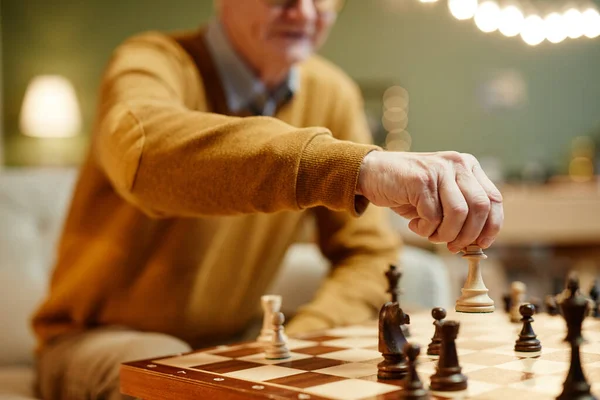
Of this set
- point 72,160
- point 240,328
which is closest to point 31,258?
point 240,328

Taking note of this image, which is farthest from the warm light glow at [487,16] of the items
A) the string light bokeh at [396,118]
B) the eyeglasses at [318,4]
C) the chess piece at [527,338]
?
the string light bokeh at [396,118]

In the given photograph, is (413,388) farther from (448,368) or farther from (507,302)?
(507,302)

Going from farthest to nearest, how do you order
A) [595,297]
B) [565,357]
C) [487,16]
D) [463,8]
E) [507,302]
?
[487,16]
[463,8]
[507,302]
[595,297]
[565,357]

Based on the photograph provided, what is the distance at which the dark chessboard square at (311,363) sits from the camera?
1.04m

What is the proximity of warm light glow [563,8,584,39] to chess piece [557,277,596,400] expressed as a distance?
7.03ft

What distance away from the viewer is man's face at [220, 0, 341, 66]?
1.69m

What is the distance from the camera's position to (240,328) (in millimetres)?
1928

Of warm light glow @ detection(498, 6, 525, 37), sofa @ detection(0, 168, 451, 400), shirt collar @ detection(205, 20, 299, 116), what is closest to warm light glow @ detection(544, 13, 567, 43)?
warm light glow @ detection(498, 6, 525, 37)

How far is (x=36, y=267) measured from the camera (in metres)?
2.23

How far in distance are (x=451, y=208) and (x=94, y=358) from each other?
0.85 meters

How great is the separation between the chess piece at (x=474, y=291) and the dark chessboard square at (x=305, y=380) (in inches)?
8.7

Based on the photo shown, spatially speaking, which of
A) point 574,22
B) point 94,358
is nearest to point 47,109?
point 574,22

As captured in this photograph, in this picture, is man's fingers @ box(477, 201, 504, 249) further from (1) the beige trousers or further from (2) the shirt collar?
(2) the shirt collar

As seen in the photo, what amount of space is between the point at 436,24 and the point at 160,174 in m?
4.23
